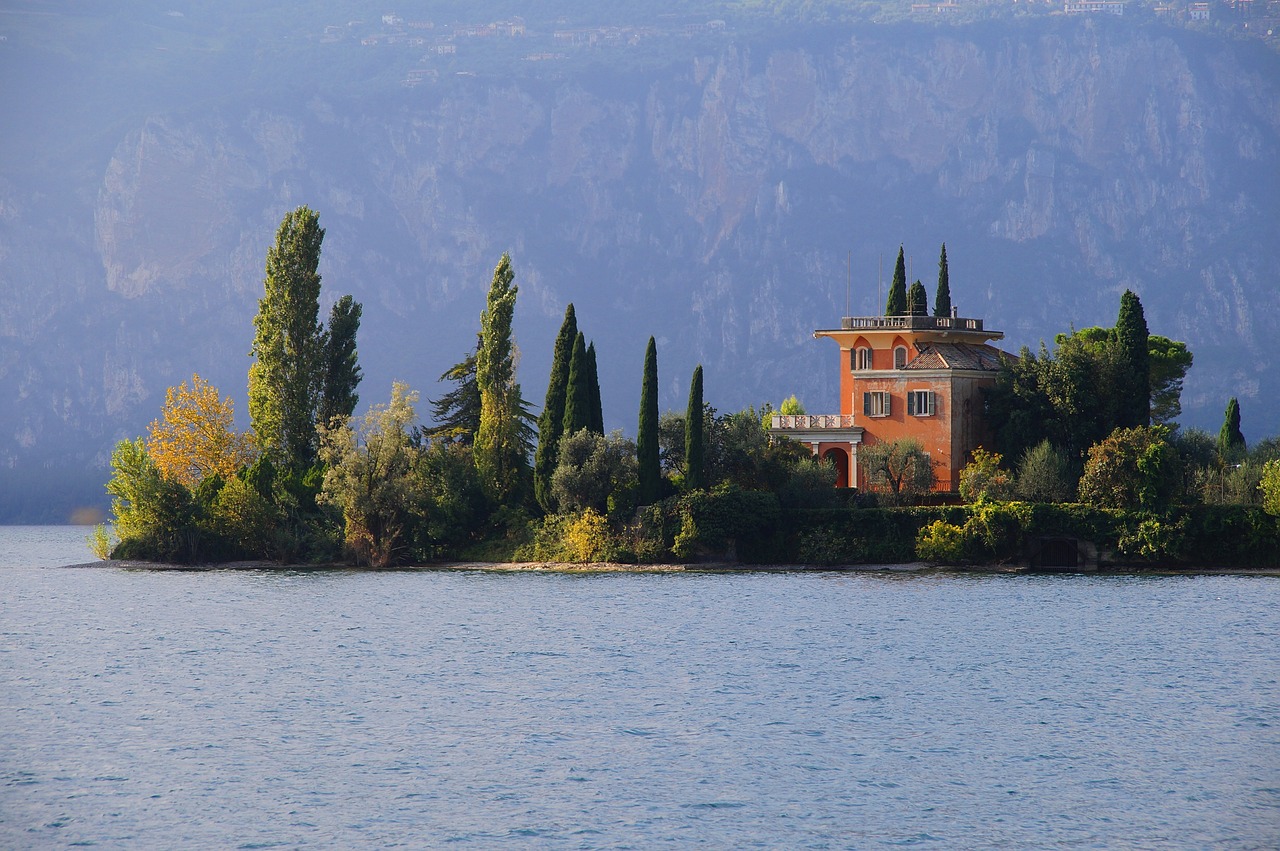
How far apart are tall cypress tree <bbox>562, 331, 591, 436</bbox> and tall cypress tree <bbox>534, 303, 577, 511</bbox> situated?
72cm

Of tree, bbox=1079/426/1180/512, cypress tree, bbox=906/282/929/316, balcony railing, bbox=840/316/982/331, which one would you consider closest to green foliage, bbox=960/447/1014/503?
tree, bbox=1079/426/1180/512

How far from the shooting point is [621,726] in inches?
1076

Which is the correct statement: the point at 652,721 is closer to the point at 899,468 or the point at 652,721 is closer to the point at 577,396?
the point at 577,396

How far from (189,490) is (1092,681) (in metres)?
40.9

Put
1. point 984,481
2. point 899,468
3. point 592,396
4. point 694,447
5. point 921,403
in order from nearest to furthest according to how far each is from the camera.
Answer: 1. point 694,447
2. point 984,481
3. point 592,396
4. point 899,468
5. point 921,403

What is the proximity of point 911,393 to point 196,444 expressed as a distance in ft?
98.4

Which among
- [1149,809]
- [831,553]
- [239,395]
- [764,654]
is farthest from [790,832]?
[239,395]

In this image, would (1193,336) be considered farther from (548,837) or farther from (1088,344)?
(548,837)

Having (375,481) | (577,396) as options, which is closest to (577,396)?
(577,396)

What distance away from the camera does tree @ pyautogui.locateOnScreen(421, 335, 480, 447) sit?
68.9 meters

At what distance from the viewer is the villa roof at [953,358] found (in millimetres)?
65312

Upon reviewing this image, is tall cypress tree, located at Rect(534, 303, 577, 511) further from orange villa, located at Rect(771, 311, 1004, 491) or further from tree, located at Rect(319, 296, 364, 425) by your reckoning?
orange villa, located at Rect(771, 311, 1004, 491)

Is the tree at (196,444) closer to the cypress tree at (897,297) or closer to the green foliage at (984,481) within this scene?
the cypress tree at (897,297)

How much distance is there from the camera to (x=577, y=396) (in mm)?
59531
